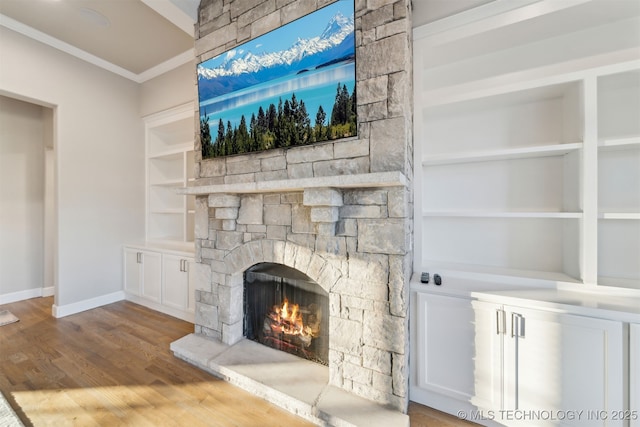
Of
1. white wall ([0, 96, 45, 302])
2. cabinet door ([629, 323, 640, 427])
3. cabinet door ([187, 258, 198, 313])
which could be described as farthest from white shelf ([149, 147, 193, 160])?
cabinet door ([629, 323, 640, 427])

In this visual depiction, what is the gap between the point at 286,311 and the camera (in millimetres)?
2051

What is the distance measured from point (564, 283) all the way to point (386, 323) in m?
1.10

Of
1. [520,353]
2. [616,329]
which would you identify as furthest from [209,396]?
[616,329]

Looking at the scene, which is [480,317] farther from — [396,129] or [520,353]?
[396,129]

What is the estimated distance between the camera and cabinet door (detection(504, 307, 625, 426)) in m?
1.24

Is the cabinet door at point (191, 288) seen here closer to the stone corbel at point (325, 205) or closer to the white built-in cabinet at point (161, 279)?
the white built-in cabinet at point (161, 279)

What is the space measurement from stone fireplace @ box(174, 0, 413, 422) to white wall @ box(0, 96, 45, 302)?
3272 millimetres

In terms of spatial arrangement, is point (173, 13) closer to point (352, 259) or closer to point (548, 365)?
point (352, 259)

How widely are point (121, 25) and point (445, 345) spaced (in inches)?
160

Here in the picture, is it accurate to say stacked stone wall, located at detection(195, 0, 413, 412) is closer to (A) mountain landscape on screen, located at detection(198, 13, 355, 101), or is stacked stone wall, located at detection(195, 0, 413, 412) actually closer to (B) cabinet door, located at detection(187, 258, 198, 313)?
(A) mountain landscape on screen, located at detection(198, 13, 355, 101)

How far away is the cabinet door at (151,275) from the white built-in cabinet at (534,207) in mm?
2855

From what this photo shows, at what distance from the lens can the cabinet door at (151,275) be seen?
117 inches

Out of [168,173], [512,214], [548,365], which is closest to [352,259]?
[512,214]

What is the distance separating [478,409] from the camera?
152 cm
